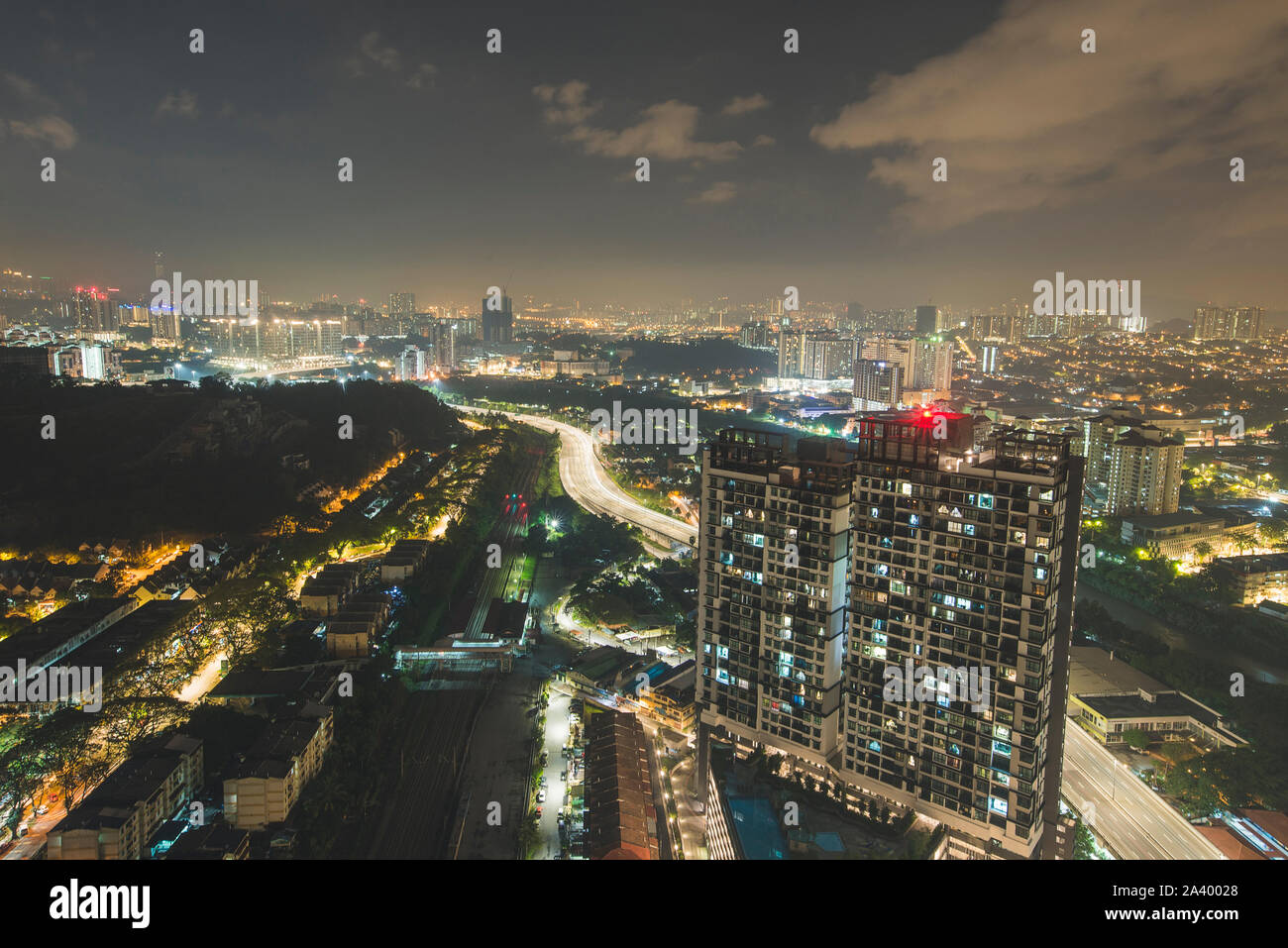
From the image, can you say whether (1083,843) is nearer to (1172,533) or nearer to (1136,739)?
(1136,739)

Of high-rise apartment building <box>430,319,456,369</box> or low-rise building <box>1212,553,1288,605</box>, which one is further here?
high-rise apartment building <box>430,319,456,369</box>

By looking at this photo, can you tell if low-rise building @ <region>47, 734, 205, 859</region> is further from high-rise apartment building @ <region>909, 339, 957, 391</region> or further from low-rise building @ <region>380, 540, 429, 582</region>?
high-rise apartment building @ <region>909, 339, 957, 391</region>

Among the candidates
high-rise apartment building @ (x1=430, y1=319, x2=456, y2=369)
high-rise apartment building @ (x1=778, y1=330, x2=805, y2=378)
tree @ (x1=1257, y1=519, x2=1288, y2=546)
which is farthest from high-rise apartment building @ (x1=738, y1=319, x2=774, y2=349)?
tree @ (x1=1257, y1=519, x2=1288, y2=546)

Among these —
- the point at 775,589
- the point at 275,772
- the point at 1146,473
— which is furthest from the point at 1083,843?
the point at 1146,473

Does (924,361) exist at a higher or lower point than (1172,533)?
higher

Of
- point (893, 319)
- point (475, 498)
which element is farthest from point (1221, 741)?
point (893, 319)

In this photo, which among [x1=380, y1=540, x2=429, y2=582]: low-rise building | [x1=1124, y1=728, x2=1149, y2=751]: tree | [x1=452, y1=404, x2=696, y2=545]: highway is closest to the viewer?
[x1=1124, y1=728, x2=1149, y2=751]: tree
